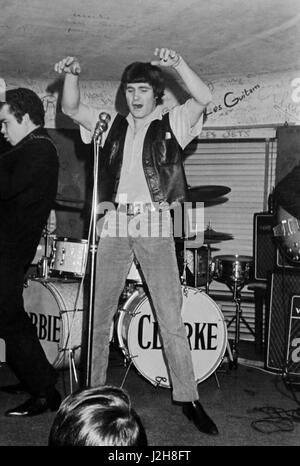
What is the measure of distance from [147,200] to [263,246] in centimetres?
236

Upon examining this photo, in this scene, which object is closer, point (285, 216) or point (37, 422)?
point (37, 422)

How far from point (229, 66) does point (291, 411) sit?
3.33 metres

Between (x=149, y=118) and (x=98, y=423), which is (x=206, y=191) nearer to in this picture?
(x=149, y=118)

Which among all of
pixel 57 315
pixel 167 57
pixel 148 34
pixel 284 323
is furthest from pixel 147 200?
pixel 148 34

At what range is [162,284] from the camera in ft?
11.1

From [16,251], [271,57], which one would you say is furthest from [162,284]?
[271,57]

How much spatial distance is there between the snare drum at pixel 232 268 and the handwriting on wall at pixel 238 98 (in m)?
1.52

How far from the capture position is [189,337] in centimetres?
423

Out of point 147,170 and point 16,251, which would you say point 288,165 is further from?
point 16,251

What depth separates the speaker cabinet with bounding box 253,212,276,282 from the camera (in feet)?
17.9
